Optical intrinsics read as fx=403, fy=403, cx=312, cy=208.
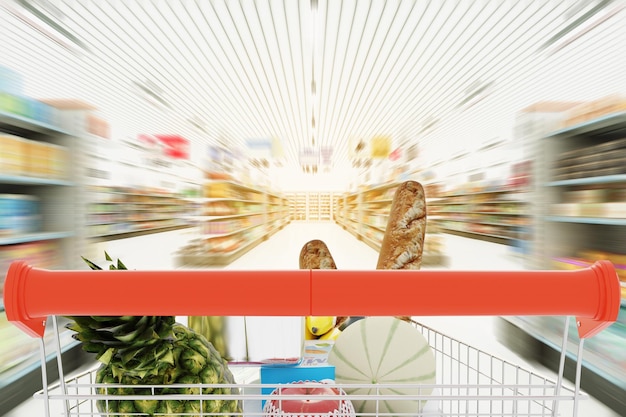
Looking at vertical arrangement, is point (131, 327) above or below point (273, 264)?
above

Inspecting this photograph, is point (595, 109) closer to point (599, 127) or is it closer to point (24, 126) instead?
point (599, 127)

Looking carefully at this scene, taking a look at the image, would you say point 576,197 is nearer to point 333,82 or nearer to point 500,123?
point 333,82

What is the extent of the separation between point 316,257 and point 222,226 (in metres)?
7.65

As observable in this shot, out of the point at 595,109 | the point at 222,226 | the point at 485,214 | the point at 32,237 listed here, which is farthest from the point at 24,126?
the point at 485,214

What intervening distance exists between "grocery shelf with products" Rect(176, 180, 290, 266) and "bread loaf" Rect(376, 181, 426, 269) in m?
7.44

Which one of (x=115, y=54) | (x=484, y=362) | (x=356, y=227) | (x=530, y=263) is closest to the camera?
(x=484, y=362)

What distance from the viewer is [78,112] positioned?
10.4 ft

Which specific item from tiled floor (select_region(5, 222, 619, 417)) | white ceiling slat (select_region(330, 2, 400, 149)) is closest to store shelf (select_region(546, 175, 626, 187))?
tiled floor (select_region(5, 222, 619, 417))

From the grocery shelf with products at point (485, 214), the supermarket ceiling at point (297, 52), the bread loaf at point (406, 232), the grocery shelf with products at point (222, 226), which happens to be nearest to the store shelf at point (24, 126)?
the supermarket ceiling at point (297, 52)

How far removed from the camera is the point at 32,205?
2.87 metres

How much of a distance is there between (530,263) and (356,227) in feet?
38.9

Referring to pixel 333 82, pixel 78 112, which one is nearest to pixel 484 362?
pixel 78 112

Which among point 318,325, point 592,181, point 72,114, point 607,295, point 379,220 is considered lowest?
point 379,220

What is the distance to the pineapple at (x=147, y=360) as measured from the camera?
46cm
